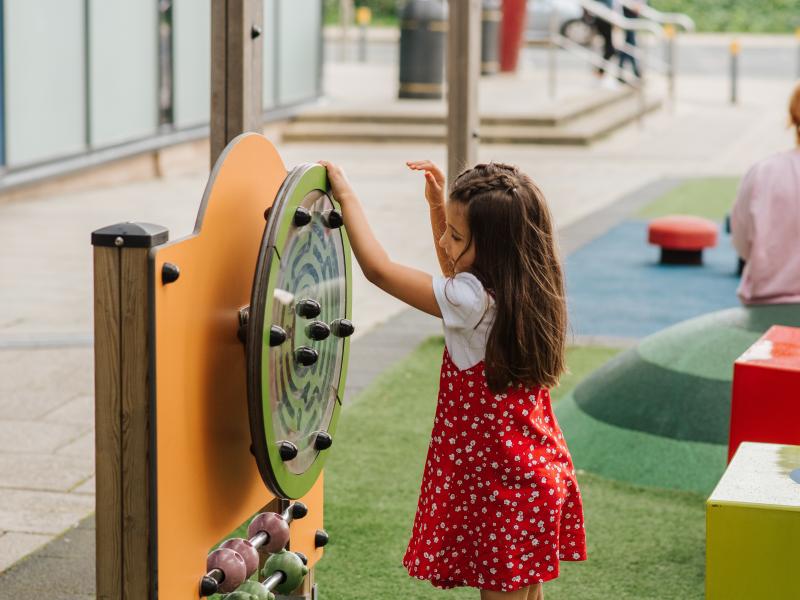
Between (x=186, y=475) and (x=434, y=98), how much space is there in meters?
17.5

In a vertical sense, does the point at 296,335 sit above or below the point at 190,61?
below

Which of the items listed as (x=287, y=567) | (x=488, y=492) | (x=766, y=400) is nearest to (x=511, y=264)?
(x=488, y=492)

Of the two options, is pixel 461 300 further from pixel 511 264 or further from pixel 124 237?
pixel 124 237

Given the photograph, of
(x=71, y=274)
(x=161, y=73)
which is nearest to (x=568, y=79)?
(x=161, y=73)

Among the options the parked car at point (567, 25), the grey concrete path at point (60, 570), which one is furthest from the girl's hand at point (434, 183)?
the parked car at point (567, 25)

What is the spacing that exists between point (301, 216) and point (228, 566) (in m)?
0.83

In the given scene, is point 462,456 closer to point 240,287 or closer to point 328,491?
point 240,287

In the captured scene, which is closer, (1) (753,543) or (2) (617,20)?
(1) (753,543)

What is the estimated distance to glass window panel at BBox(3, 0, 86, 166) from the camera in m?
12.2

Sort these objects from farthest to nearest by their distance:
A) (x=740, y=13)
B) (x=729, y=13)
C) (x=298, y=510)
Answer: (x=729, y=13)
(x=740, y=13)
(x=298, y=510)

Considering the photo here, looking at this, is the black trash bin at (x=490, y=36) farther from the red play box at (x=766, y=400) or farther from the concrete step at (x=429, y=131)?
the red play box at (x=766, y=400)

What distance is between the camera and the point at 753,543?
3.46 meters

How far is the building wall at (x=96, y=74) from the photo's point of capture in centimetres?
1233

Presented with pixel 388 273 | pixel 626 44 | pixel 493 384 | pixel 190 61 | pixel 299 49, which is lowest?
pixel 493 384
